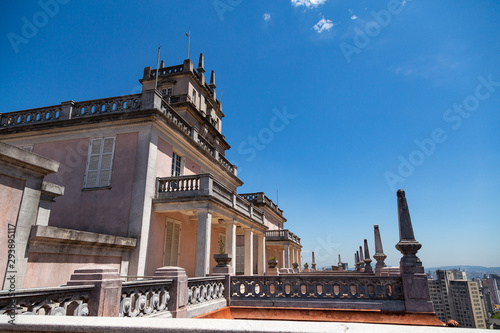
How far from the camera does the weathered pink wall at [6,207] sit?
724cm

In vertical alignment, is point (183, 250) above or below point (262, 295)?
above

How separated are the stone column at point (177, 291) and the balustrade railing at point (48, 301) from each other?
2.38m

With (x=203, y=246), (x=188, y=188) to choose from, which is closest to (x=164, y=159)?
(x=188, y=188)

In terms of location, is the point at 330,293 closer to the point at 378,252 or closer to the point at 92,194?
the point at 378,252

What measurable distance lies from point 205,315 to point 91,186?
8.83 meters

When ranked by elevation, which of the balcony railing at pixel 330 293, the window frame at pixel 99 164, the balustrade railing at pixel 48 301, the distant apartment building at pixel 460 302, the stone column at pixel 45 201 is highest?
the window frame at pixel 99 164

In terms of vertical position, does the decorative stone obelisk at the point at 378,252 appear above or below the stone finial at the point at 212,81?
below

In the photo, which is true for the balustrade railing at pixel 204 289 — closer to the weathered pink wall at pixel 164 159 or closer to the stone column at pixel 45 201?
the stone column at pixel 45 201

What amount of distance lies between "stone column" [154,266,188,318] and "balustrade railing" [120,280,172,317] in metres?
0.11

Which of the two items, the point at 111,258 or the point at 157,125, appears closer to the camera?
the point at 111,258

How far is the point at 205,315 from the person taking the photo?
7.59m

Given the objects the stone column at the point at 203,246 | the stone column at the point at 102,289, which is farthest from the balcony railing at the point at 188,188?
the stone column at the point at 102,289

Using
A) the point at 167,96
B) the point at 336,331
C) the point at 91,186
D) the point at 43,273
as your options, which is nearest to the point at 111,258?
the point at 43,273

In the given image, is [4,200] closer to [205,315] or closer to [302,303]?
[205,315]
